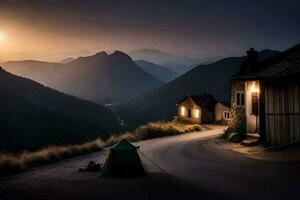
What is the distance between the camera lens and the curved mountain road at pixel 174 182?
36.9 ft

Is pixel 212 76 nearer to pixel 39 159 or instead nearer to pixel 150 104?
pixel 150 104

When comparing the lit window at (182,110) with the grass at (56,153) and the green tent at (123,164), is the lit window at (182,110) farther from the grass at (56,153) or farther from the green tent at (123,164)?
the green tent at (123,164)

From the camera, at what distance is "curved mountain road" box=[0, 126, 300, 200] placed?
1124 centimetres

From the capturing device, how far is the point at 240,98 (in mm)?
27891

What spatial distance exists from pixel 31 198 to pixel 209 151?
13.2 m

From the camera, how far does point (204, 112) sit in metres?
56.5

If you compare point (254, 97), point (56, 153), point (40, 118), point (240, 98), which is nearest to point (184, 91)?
point (40, 118)

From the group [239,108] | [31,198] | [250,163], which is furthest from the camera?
[239,108]

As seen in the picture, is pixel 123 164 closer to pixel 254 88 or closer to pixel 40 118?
pixel 254 88

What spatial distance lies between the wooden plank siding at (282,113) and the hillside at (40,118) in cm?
4710

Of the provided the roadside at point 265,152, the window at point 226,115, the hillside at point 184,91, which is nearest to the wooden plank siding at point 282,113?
the roadside at point 265,152

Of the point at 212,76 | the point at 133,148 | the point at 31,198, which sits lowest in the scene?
the point at 31,198

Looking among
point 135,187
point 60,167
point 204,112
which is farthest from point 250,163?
point 204,112

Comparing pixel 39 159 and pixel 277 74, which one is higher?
pixel 277 74
